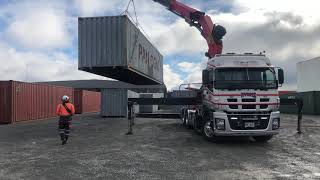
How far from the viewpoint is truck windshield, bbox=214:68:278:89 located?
14.4 metres

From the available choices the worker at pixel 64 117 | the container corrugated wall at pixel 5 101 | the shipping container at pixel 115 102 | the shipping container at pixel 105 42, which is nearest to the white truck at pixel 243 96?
the shipping container at pixel 105 42

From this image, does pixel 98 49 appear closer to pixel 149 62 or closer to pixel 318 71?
pixel 149 62

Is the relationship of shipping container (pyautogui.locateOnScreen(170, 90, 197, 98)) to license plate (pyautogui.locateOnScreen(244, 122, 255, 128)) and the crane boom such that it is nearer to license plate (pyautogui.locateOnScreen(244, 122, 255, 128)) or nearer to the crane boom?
the crane boom

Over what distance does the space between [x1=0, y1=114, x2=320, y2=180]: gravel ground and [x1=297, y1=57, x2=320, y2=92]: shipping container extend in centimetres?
3271

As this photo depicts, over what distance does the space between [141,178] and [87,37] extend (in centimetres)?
948

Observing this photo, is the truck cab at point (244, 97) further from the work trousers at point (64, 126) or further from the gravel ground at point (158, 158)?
the work trousers at point (64, 126)

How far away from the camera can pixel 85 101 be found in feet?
153

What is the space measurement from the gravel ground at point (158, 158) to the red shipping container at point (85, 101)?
2776 cm

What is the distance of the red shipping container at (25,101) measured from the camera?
26.4 meters

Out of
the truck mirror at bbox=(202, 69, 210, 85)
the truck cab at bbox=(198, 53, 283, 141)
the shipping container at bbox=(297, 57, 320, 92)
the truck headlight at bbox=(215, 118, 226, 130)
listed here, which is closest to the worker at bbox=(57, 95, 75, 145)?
the truck mirror at bbox=(202, 69, 210, 85)

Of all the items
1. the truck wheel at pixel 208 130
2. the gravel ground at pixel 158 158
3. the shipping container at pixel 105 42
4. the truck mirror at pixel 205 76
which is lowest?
the gravel ground at pixel 158 158

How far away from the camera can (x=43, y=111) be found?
32.4 meters

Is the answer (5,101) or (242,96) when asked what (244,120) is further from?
(5,101)

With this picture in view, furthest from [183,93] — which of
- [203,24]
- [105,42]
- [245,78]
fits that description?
[245,78]
